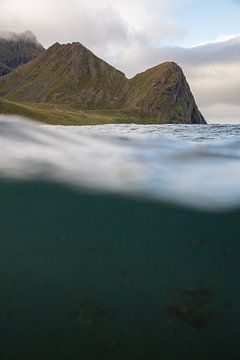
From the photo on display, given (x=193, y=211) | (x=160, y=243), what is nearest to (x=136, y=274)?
(x=160, y=243)

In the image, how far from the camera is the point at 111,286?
640 cm

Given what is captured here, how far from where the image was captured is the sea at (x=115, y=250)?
213 inches

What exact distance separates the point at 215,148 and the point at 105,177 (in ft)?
19.3

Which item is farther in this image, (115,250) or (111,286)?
(115,250)

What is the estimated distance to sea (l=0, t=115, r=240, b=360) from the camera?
5.41 metres

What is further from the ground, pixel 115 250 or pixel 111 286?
pixel 115 250

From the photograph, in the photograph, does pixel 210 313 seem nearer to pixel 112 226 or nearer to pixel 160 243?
pixel 160 243

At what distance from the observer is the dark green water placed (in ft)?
17.4

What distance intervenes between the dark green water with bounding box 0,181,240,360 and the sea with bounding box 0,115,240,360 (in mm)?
16

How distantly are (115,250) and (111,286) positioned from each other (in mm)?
1054

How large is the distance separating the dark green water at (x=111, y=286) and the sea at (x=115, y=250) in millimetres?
16

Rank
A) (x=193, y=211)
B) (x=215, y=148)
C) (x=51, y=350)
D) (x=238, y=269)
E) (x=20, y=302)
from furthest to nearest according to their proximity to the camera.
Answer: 1. (x=215, y=148)
2. (x=193, y=211)
3. (x=238, y=269)
4. (x=20, y=302)
5. (x=51, y=350)

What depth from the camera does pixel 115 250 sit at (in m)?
7.39

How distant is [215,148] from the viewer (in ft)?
49.9
